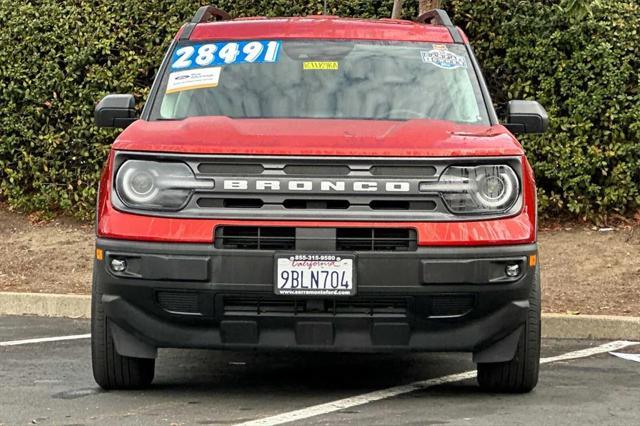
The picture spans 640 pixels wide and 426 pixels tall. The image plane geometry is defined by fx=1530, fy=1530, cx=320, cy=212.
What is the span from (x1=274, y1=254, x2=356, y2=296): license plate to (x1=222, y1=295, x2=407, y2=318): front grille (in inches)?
3.4

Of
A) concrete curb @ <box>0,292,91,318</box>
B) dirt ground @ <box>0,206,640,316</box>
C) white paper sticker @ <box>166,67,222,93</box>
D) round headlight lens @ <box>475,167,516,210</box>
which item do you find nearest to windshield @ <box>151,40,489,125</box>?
white paper sticker @ <box>166,67,222,93</box>

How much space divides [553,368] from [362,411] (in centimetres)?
205

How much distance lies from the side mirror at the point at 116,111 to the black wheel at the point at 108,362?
41.6 inches

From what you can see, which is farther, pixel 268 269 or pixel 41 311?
pixel 41 311

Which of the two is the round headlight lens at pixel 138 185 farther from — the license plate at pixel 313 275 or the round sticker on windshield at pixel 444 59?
the round sticker on windshield at pixel 444 59

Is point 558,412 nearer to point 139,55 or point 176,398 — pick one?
point 176,398

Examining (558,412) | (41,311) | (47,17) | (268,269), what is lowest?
(41,311)

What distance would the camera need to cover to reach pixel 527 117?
789cm

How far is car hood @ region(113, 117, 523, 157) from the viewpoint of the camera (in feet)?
22.4

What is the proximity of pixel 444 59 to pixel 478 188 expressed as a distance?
56.3 inches

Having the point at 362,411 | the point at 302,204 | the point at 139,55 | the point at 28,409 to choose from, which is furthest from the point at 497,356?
the point at 139,55

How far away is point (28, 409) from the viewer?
Answer: 22.4ft

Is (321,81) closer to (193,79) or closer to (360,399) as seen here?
(193,79)

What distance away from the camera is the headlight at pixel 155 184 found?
6.83 m
